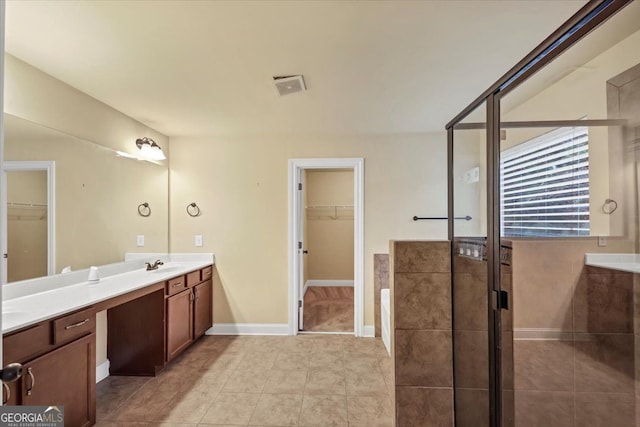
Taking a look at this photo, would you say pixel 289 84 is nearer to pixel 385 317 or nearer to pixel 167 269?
pixel 167 269

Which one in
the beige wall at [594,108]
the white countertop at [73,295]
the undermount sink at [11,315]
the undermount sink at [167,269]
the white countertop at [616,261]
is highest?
the beige wall at [594,108]

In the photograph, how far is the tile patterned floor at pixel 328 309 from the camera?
3.56m

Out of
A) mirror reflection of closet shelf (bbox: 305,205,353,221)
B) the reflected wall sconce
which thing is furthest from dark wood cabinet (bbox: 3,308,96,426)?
mirror reflection of closet shelf (bbox: 305,205,353,221)

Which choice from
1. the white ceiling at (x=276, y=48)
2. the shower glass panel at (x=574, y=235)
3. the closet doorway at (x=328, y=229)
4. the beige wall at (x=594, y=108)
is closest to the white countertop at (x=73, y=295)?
the white ceiling at (x=276, y=48)

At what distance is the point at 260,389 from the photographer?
2268 mm

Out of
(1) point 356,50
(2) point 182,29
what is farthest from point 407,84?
(2) point 182,29

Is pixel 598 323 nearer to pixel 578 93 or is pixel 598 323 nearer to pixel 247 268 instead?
pixel 578 93

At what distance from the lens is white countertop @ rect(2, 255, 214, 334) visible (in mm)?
1463

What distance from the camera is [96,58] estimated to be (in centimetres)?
177

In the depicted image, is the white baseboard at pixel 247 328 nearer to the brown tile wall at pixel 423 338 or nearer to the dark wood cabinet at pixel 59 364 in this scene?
the dark wood cabinet at pixel 59 364

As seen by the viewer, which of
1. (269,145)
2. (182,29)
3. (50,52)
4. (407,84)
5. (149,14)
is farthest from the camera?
(269,145)

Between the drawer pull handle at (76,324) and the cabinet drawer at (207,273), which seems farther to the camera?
the cabinet drawer at (207,273)

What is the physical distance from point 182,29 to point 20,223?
158 centimetres

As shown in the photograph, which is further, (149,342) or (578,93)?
(149,342)
